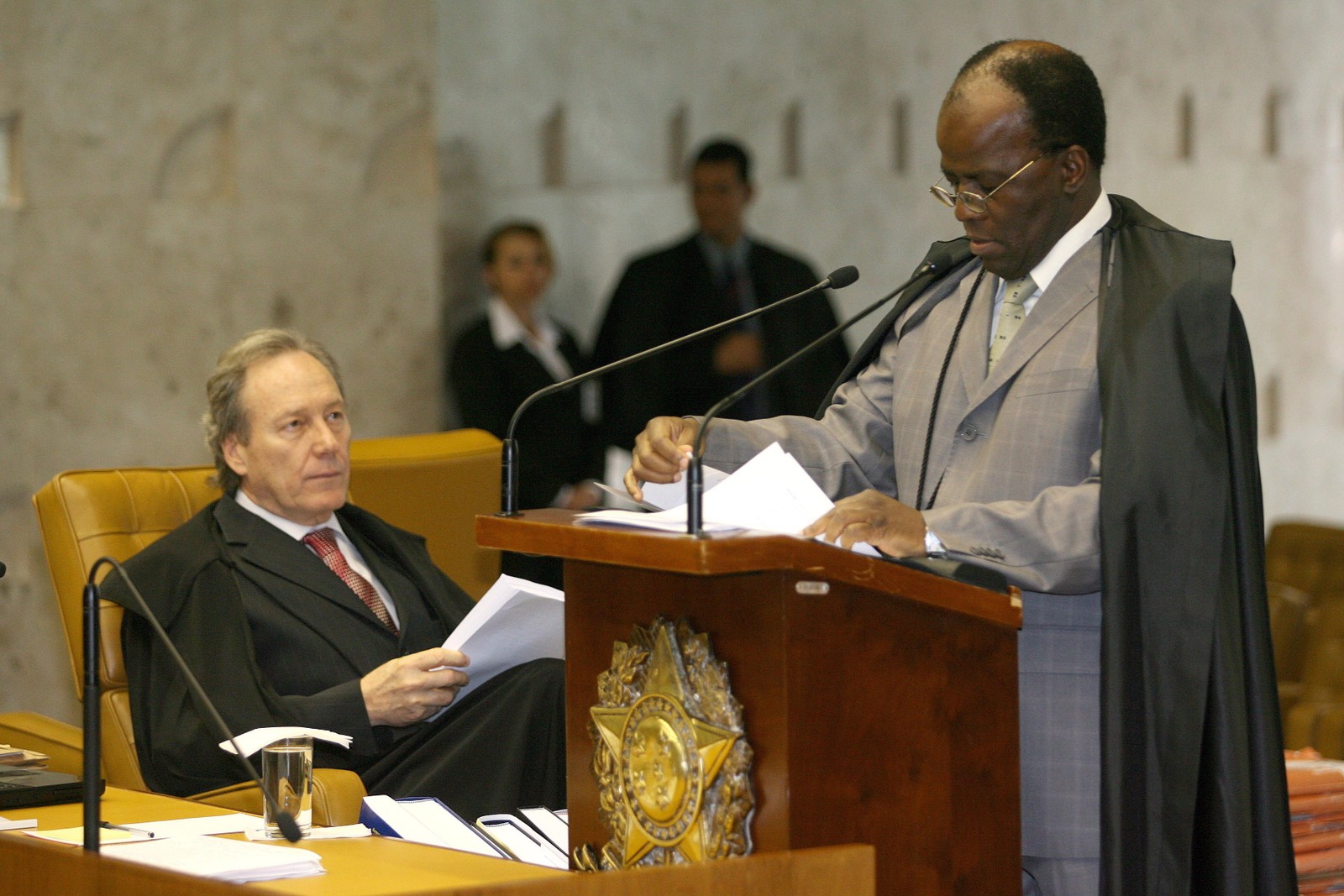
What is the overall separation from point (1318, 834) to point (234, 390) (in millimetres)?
2123

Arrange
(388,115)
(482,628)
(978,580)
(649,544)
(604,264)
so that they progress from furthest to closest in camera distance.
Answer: (604,264) → (388,115) → (482,628) → (978,580) → (649,544)

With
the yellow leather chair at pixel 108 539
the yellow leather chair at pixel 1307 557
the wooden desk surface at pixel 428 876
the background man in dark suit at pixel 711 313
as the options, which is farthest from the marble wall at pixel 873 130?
the wooden desk surface at pixel 428 876

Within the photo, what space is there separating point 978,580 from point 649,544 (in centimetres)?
42

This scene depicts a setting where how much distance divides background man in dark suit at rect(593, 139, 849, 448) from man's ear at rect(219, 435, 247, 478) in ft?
8.33

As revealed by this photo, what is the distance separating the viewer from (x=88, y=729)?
219 centimetres

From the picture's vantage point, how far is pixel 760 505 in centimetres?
207

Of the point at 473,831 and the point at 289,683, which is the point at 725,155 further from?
the point at 473,831

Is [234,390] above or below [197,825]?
above

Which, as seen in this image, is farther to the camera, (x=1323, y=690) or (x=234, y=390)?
Result: (x=1323, y=690)

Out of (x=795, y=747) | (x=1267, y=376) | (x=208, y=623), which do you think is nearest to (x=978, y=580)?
(x=795, y=747)

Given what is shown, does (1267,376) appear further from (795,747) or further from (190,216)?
(795,747)

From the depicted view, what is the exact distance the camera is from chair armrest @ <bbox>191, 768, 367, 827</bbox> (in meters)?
2.95

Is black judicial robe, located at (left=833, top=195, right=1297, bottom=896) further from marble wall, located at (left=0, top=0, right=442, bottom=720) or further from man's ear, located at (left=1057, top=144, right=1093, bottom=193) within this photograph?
marble wall, located at (left=0, top=0, right=442, bottom=720)

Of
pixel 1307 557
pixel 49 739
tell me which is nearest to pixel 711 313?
pixel 1307 557
